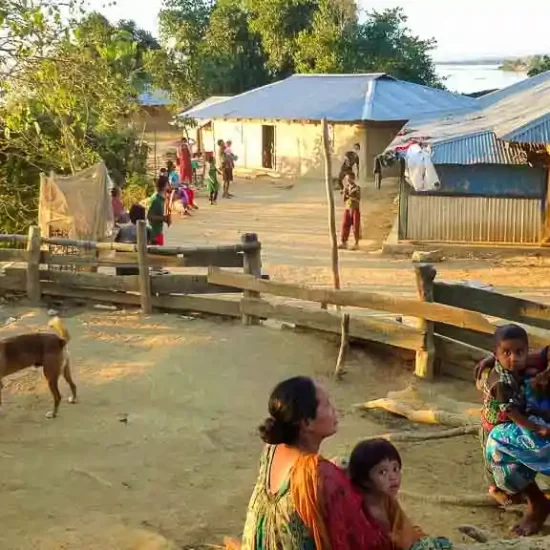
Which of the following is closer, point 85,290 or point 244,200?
point 85,290

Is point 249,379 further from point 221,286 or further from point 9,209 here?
point 9,209

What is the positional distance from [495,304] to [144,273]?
4143 millimetres

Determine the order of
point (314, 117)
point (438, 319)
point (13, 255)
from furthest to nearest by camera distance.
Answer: point (314, 117)
point (13, 255)
point (438, 319)

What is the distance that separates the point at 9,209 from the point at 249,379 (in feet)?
26.8

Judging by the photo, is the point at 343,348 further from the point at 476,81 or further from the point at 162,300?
the point at 476,81

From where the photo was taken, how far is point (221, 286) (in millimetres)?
9219

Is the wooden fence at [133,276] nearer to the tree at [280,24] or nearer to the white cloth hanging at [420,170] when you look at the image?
the white cloth hanging at [420,170]

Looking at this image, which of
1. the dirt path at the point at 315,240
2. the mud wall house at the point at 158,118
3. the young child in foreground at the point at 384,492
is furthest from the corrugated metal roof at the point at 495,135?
the mud wall house at the point at 158,118

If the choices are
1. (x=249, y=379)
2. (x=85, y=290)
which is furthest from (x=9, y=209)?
(x=249, y=379)

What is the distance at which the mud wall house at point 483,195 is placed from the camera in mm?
15258

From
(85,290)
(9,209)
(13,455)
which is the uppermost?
(9,209)

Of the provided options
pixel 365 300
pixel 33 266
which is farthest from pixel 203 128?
pixel 365 300

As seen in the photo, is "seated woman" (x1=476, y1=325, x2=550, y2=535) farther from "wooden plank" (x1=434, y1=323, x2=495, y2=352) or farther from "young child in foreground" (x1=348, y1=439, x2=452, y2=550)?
"wooden plank" (x1=434, y1=323, x2=495, y2=352)

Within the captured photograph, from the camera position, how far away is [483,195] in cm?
1564
